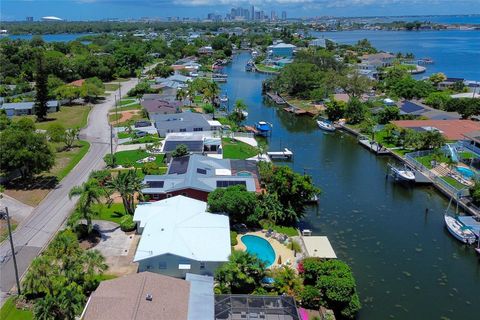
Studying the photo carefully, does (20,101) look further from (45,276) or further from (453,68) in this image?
(453,68)

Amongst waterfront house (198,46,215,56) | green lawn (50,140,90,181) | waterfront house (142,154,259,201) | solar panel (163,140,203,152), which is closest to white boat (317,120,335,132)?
solar panel (163,140,203,152)

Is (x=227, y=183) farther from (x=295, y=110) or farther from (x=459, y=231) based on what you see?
(x=295, y=110)

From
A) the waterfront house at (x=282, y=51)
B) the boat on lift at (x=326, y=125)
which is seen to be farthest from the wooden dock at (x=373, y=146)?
the waterfront house at (x=282, y=51)

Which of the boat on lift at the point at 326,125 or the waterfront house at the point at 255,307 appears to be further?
the boat on lift at the point at 326,125

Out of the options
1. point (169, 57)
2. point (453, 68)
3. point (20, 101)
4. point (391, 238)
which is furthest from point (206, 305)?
point (453, 68)

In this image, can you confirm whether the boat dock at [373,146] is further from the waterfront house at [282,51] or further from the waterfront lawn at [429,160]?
the waterfront house at [282,51]

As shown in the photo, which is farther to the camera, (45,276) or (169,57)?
(169,57)

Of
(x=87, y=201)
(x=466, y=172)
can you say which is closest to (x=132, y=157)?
(x=87, y=201)
